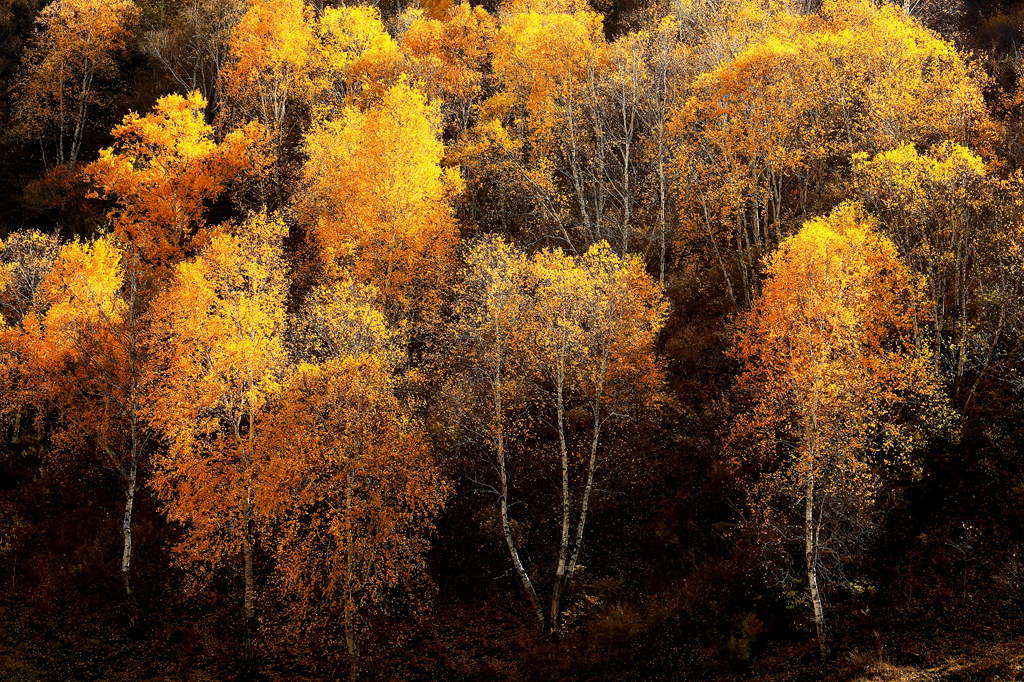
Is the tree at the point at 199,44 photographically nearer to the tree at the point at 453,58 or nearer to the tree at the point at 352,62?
the tree at the point at 352,62

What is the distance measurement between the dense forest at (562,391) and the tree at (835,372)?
0.18 m

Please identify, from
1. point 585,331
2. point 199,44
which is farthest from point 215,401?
point 199,44

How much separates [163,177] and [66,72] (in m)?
28.3

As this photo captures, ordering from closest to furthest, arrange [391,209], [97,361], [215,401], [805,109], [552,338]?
[215,401] < [552,338] < [97,361] < [805,109] < [391,209]

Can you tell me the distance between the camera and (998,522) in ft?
75.2

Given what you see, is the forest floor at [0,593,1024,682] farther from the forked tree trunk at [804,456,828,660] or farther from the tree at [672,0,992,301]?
the tree at [672,0,992,301]

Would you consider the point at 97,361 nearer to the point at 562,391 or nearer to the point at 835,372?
the point at 562,391

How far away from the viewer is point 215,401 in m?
25.9

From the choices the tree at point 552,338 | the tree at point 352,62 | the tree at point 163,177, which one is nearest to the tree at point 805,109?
the tree at point 552,338

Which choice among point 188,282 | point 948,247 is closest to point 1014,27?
point 948,247

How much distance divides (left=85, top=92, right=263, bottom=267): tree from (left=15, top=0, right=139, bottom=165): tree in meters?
20.6

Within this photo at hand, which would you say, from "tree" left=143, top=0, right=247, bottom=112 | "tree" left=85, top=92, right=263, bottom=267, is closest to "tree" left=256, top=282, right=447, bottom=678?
"tree" left=85, top=92, right=263, bottom=267

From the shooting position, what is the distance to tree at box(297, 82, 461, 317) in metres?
35.2

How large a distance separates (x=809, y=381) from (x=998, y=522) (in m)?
8.71
